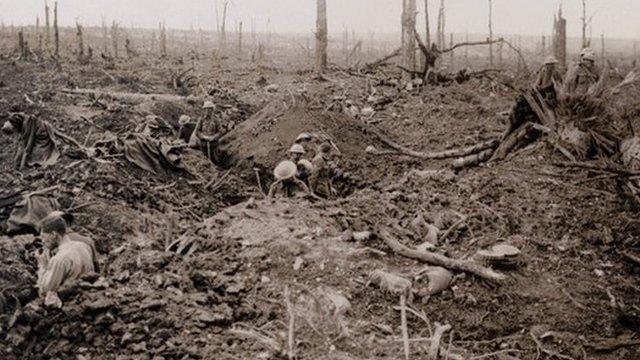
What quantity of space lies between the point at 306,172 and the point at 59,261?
414cm

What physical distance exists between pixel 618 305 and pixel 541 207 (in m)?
1.59

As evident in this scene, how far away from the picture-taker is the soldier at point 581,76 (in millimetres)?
7207

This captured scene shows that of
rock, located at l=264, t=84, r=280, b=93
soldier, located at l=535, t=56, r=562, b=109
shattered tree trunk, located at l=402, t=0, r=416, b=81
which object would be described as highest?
shattered tree trunk, located at l=402, t=0, r=416, b=81

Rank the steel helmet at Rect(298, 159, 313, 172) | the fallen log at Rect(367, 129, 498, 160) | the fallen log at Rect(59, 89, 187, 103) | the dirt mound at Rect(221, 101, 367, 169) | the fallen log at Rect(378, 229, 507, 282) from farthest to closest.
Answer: the fallen log at Rect(59, 89, 187, 103)
the dirt mound at Rect(221, 101, 367, 169)
the steel helmet at Rect(298, 159, 313, 172)
the fallen log at Rect(367, 129, 498, 160)
the fallen log at Rect(378, 229, 507, 282)

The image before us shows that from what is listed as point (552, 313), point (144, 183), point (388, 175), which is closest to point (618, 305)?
point (552, 313)

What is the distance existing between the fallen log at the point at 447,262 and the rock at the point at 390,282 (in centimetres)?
37

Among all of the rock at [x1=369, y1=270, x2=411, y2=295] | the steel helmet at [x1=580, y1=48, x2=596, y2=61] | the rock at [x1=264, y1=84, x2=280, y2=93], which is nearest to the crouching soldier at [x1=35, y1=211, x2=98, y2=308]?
the rock at [x1=369, y1=270, x2=411, y2=295]

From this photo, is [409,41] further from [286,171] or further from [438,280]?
[438,280]

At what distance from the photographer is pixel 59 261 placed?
174 inches

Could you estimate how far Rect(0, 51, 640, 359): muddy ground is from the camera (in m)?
4.23

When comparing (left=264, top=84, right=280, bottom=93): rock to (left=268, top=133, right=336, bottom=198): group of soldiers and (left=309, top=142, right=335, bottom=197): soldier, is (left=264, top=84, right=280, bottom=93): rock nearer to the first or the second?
(left=268, top=133, right=336, bottom=198): group of soldiers

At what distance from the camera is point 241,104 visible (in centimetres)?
1535

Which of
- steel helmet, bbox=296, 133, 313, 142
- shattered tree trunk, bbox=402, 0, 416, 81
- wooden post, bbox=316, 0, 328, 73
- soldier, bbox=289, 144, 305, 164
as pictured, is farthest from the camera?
wooden post, bbox=316, 0, 328, 73

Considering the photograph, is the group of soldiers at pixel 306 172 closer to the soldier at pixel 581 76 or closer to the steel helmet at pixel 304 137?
the steel helmet at pixel 304 137
